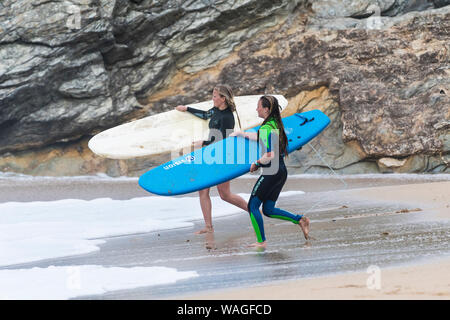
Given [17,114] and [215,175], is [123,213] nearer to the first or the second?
[215,175]

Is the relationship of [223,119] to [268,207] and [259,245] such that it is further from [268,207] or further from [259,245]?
[259,245]

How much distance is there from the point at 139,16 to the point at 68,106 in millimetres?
2554

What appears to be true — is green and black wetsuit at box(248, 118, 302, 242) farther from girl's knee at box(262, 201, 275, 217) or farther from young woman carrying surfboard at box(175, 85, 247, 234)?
young woman carrying surfboard at box(175, 85, 247, 234)

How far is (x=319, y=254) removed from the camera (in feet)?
13.8

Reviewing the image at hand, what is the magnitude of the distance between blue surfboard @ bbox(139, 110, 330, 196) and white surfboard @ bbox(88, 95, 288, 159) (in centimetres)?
147

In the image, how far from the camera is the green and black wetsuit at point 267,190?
187 inches

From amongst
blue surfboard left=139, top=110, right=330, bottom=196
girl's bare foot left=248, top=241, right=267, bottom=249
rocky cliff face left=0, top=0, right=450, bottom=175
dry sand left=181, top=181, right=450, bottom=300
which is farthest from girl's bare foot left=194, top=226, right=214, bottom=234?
rocky cliff face left=0, top=0, right=450, bottom=175

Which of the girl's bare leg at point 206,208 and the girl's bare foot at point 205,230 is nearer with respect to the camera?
the girl's bare foot at point 205,230

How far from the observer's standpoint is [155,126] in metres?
Result: 8.06

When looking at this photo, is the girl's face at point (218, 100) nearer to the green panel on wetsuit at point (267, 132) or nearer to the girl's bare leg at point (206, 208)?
the girl's bare leg at point (206, 208)

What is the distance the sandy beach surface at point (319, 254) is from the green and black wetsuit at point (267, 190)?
211 millimetres

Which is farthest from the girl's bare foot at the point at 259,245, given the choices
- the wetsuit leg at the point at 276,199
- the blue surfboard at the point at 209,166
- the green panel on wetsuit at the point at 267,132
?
the blue surfboard at the point at 209,166

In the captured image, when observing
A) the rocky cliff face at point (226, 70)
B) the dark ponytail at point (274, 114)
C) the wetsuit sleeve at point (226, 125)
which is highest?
the dark ponytail at point (274, 114)
